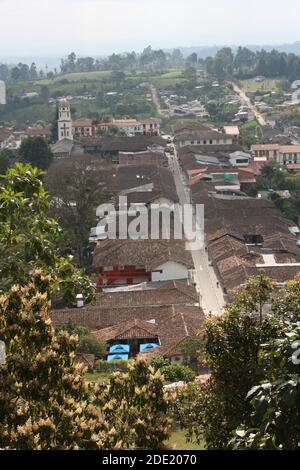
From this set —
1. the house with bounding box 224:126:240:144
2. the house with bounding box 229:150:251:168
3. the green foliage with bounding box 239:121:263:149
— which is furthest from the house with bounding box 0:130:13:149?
the house with bounding box 229:150:251:168

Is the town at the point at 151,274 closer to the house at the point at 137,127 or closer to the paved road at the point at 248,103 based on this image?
the house at the point at 137,127

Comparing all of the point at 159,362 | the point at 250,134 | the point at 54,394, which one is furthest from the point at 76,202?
the point at 250,134

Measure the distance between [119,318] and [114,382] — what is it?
14280 millimetres

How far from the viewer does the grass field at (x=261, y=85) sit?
8606 centimetres

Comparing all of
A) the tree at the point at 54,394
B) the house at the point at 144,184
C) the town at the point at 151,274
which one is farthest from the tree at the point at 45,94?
the tree at the point at 54,394

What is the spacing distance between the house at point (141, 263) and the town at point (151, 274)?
61 mm

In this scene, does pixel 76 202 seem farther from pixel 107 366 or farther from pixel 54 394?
pixel 54 394

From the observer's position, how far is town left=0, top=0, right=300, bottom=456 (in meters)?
6.12

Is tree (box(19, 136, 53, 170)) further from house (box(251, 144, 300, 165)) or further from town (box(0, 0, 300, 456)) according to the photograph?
house (box(251, 144, 300, 165))

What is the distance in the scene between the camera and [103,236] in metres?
29.8

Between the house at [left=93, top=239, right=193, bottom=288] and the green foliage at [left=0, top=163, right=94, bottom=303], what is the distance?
18845 millimetres

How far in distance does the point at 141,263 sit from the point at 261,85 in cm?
6770

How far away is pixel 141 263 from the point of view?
2569 centimetres

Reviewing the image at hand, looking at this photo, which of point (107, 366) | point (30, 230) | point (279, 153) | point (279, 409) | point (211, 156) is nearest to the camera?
point (279, 409)
